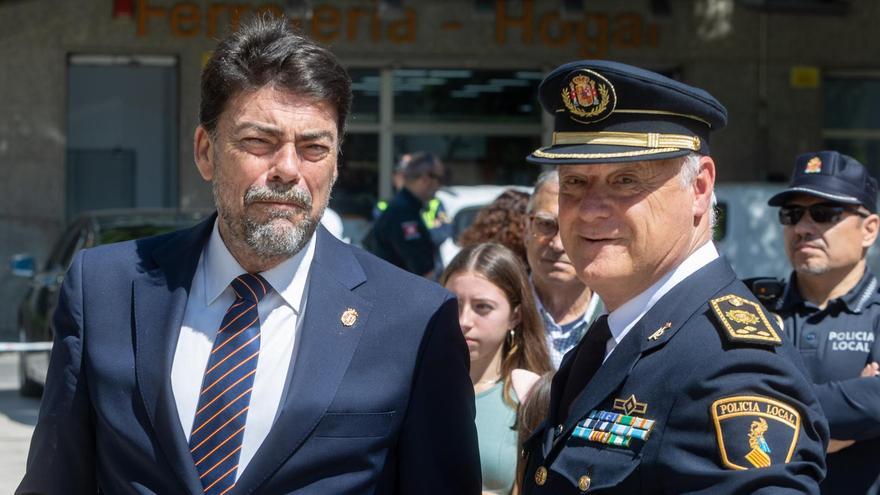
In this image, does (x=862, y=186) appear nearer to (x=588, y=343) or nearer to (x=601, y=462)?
(x=588, y=343)

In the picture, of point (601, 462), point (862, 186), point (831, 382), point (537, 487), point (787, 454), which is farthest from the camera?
point (862, 186)

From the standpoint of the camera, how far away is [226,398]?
8.54 ft

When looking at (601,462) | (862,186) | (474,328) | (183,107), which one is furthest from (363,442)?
(183,107)

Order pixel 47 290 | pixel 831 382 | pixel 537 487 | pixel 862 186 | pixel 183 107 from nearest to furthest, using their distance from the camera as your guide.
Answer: pixel 537 487 < pixel 831 382 < pixel 862 186 < pixel 47 290 < pixel 183 107

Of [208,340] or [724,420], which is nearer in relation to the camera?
[724,420]

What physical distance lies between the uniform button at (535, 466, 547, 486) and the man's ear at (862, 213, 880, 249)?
→ 2405 mm

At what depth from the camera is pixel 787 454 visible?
7.00 ft

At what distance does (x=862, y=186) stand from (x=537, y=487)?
2.46m

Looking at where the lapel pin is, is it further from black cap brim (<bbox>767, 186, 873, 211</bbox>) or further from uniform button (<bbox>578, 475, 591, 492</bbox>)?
black cap brim (<bbox>767, 186, 873, 211</bbox>)

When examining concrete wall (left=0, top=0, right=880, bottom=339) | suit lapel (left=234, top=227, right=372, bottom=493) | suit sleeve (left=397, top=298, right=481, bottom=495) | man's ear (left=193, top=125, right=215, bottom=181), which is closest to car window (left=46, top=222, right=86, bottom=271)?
concrete wall (left=0, top=0, right=880, bottom=339)

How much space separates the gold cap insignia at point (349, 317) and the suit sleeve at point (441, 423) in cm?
15

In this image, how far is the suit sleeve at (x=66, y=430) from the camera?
267 centimetres

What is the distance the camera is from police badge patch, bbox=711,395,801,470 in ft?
6.97

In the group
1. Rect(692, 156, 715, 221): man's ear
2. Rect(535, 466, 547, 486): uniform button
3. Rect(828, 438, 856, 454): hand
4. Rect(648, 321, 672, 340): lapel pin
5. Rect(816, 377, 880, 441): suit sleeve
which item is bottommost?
Rect(828, 438, 856, 454): hand
